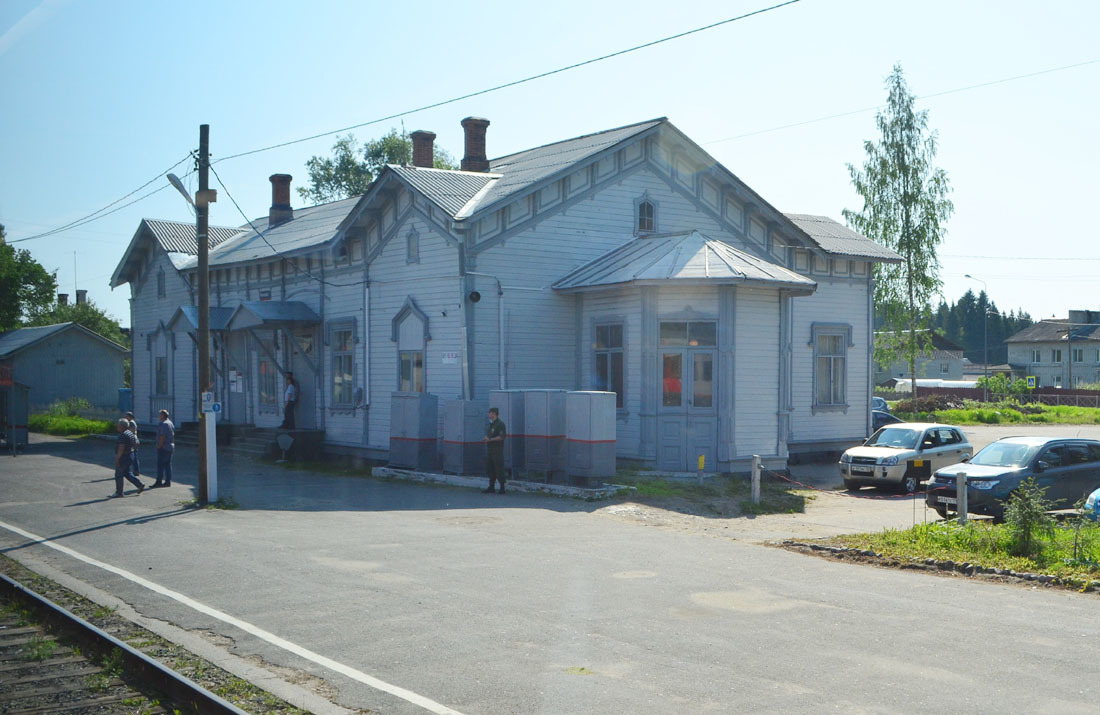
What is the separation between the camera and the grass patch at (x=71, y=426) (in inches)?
1599

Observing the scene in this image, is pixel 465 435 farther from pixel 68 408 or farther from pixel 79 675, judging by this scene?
pixel 68 408

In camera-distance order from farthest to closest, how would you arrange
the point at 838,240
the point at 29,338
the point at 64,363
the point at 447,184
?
1. the point at 64,363
2. the point at 29,338
3. the point at 838,240
4. the point at 447,184

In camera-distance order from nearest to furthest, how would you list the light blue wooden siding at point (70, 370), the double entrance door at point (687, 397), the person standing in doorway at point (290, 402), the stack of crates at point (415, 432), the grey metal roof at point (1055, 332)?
the double entrance door at point (687, 397), the stack of crates at point (415, 432), the person standing in doorway at point (290, 402), the light blue wooden siding at point (70, 370), the grey metal roof at point (1055, 332)

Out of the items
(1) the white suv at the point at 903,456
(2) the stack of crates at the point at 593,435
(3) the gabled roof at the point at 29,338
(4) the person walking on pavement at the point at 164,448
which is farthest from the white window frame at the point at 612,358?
(3) the gabled roof at the point at 29,338

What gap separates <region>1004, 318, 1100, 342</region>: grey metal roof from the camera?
322ft

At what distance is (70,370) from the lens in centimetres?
5475

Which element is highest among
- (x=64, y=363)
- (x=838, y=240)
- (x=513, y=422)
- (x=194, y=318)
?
(x=838, y=240)

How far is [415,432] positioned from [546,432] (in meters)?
3.66

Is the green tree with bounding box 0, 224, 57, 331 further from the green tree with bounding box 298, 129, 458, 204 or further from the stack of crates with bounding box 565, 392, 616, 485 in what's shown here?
the stack of crates with bounding box 565, 392, 616, 485

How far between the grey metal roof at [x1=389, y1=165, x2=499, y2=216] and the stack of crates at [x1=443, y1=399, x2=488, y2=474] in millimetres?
4297

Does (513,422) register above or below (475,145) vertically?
below

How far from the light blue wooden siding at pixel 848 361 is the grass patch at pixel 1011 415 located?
1974 centimetres

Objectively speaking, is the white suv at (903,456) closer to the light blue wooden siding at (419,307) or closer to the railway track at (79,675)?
the light blue wooden siding at (419,307)

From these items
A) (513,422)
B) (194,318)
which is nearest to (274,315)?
(194,318)
